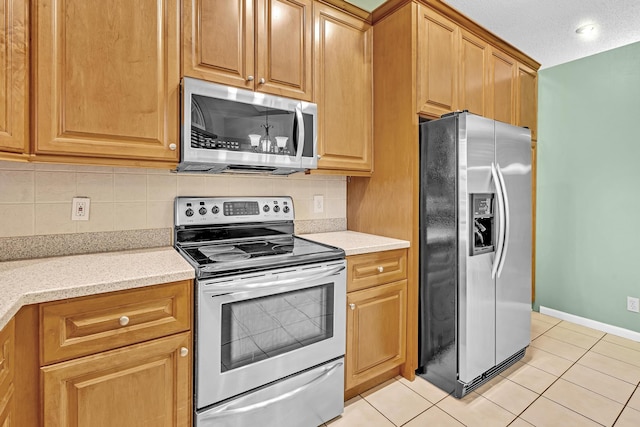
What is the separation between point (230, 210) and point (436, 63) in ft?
5.21

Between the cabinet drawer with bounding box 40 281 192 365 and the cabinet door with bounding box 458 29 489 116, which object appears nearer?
the cabinet drawer with bounding box 40 281 192 365

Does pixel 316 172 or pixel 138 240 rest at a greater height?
pixel 316 172

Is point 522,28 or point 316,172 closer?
point 316,172

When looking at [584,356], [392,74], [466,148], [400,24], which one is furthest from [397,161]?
[584,356]

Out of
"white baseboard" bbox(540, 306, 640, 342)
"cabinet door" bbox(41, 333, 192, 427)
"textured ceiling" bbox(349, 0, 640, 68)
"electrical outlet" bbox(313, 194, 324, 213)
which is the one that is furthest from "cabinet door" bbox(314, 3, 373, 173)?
"white baseboard" bbox(540, 306, 640, 342)

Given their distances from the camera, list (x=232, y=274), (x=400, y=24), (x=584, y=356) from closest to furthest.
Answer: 1. (x=232, y=274)
2. (x=400, y=24)
3. (x=584, y=356)

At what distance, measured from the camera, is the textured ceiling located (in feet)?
7.27

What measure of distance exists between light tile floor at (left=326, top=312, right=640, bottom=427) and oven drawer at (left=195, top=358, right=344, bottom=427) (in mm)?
147

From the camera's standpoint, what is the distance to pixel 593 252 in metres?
2.84

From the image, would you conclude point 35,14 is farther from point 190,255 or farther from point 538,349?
point 538,349

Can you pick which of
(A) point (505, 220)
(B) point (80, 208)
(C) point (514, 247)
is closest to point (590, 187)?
(C) point (514, 247)

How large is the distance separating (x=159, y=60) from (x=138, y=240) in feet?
2.96

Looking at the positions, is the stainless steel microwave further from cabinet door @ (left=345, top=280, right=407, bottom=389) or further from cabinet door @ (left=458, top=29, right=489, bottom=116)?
cabinet door @ (left=458, top=29, right=489, bottom=116)

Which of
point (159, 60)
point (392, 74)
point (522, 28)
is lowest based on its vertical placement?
point (159, 60)
